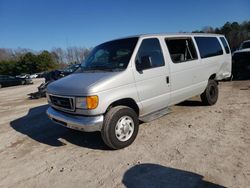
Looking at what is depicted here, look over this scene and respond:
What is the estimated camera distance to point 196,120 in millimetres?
5555

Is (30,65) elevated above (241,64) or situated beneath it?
elevated above

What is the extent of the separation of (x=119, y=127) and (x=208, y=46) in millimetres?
3827

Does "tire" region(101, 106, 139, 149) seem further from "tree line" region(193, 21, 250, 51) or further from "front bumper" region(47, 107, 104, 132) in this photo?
"tree line" region(193, 21, 250, 51)

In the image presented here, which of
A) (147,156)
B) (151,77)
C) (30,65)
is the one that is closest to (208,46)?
(151,77)

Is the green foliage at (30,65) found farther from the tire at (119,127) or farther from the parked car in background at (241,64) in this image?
the tire at (119,127)

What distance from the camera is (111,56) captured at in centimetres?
491

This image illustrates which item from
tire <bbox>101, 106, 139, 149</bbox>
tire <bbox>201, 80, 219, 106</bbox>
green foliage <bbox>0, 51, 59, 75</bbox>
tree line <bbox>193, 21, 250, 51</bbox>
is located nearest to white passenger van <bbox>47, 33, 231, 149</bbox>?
tire <bbox>101, 106, 139, 149</bbox>

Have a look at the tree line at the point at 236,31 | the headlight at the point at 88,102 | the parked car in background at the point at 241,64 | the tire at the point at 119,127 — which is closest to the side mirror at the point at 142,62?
the tire at the point at 119,127

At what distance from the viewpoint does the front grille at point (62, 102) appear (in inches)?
163

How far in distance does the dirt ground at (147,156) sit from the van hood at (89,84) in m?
1.25

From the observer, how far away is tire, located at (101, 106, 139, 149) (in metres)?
4.09

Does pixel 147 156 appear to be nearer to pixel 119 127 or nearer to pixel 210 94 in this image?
pixel 119 127

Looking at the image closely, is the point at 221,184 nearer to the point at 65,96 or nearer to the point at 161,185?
the point at 161,185

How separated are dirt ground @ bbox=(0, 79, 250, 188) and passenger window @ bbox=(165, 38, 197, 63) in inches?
60.5
